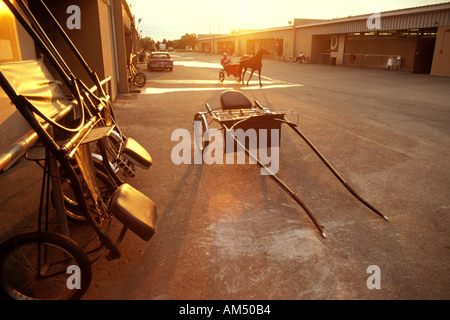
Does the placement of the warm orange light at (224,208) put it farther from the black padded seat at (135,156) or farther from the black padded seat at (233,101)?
the black padded seat at (233,101)

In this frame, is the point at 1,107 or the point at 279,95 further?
the point at 279,95

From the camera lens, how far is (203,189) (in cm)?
487

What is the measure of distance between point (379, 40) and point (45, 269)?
34826 mm

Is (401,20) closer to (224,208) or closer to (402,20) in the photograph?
(402,20)

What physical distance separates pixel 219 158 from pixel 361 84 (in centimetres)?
1528

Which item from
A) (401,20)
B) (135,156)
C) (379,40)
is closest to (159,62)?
(401,20)

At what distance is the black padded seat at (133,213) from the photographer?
8.74ft

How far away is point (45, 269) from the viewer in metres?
2.56

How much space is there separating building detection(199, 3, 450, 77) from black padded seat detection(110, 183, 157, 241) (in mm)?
25731

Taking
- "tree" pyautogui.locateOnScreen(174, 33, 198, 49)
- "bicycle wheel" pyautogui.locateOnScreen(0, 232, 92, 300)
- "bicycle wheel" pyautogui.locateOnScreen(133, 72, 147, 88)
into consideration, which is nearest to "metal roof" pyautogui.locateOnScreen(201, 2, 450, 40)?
"bicycle wheel" pyautogui.locateOnScreen(133, 72, 147, 88)

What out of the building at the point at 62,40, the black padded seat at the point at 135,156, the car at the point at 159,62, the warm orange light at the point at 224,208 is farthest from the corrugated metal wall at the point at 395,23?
the black padded seat at the point at 135,156

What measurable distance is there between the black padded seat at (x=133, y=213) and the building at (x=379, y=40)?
84.4 feet
